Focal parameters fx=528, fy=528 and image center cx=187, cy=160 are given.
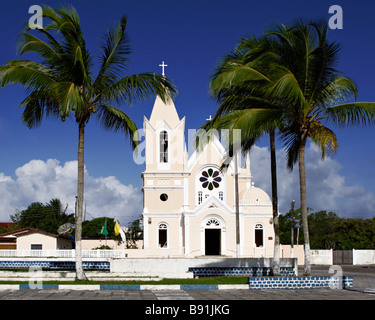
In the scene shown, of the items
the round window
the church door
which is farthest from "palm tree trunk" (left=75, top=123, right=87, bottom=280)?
the round window

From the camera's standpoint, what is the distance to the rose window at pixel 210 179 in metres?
41.4

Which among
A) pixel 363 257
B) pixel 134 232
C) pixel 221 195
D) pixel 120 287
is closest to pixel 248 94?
pixel 120 287

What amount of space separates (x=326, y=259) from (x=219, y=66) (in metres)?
31.6

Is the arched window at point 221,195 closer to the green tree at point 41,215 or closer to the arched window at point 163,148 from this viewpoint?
the arched window at point 163,148

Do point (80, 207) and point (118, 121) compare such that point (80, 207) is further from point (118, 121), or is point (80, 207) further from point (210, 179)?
point (210, 179)

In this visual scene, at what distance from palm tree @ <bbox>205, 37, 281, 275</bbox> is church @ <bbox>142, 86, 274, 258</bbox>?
18.8m

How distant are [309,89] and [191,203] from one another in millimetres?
24689

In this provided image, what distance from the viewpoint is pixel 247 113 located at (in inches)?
647

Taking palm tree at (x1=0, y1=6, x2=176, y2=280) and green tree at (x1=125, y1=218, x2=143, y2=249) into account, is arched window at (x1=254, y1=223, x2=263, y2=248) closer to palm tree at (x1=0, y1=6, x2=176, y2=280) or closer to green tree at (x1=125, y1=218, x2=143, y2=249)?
green tree at (x1=125, y1=218, x2=143, y2=249)

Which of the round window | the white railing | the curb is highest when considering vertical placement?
the round window

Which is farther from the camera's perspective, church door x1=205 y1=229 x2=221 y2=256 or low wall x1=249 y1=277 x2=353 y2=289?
church door x1=205 y1=229 x2=221 y2=256

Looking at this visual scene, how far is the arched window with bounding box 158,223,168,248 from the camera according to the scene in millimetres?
39969
